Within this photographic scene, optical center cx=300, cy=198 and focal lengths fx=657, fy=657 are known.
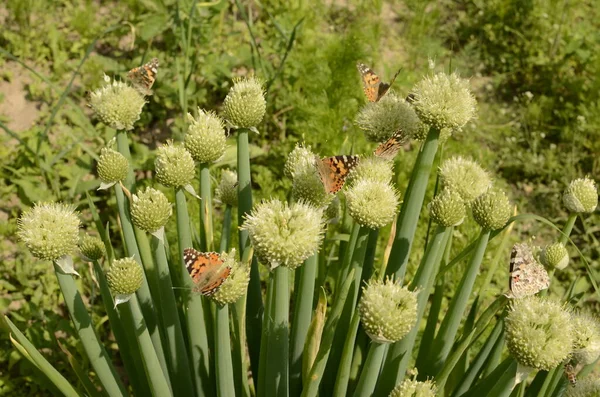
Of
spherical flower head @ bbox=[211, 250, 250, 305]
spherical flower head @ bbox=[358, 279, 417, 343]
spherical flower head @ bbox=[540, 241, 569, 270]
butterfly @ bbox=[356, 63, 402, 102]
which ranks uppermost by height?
butterfly @ bbox=[356, 63, 402, 102]

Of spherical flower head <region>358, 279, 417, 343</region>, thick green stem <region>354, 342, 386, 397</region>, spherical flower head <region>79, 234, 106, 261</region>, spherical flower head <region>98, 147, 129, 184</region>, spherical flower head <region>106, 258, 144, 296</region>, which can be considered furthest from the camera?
spherical flower head <region>79, 234, 106, 261</region>

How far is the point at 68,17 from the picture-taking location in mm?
4523

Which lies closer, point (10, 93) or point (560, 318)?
point (560, 318)

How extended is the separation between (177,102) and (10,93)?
1.04m

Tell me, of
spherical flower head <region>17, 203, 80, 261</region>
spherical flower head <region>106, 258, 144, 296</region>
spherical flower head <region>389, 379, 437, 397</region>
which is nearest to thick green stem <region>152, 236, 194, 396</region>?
spherical flower head <region>106, 258, 144, 296</region>

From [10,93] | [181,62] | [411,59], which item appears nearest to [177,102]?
[181,62]

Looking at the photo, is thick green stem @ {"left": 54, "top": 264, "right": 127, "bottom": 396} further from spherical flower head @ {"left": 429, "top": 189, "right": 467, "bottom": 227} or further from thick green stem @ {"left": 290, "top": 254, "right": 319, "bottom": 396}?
spherical flower head @ {"left": 429, "top": 189, "right": 467, "bottom": 227}

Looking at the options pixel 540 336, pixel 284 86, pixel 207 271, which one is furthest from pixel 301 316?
pixel 284 86

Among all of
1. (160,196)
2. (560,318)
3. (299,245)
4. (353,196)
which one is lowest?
(560,318)

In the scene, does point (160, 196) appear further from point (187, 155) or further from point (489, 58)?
point (489, 58)

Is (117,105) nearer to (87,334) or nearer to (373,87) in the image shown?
(87,334)

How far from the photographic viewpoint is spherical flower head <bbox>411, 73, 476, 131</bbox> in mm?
1579

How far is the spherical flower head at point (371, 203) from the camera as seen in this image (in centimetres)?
151

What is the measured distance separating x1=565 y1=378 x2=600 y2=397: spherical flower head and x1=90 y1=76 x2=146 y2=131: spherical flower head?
A: 4.30ft
